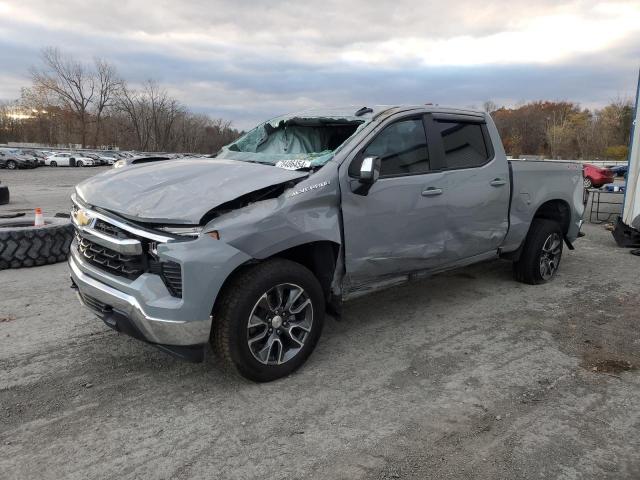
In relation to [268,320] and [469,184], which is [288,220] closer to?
[268,320]

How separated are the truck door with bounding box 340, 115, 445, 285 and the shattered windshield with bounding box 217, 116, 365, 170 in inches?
16.4

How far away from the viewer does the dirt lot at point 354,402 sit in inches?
104

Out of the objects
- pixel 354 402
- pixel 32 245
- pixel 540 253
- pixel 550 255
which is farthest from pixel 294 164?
pixel 32 245

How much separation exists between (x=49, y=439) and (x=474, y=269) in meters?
5.45

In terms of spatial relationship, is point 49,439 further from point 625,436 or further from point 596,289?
point 596,289

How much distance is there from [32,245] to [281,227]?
468 cm

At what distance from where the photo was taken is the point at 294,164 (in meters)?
3.77

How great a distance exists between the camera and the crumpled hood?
3.07m

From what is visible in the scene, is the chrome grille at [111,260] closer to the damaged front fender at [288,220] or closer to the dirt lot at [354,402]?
the damaged front fender at [288,220]

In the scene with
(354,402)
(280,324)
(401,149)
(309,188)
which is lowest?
(354,402)

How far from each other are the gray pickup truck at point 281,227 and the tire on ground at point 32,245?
10.4 ft

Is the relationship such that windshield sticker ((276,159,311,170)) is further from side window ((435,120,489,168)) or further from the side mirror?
side window ((435,120,489,168))

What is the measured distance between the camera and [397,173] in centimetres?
412

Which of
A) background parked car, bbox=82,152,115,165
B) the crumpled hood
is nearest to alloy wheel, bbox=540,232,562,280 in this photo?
the crumpled hood
